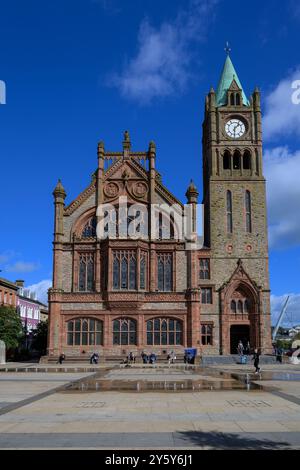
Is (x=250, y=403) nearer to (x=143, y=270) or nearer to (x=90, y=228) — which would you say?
(x=143, y=270)

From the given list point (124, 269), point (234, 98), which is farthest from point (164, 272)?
point (234, 98)

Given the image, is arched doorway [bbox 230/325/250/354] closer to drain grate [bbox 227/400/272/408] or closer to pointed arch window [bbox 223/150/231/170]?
pointed arch window [bbox 223/150/231/170]

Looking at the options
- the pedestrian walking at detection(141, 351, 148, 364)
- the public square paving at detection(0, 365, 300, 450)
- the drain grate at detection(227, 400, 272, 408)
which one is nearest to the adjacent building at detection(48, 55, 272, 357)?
the pedestrian walking at detection(141, 351, 148, 364)

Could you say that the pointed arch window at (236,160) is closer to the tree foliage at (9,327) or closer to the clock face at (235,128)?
the clock face at (235,128)

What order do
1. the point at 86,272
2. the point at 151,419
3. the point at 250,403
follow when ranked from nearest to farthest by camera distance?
1. the point at 151,419
2. the point at 250,403
3. the point at 86,272

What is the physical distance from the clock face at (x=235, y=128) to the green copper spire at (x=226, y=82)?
2.90 metres

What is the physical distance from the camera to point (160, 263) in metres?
61.9

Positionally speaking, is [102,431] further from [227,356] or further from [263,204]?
[263,204]

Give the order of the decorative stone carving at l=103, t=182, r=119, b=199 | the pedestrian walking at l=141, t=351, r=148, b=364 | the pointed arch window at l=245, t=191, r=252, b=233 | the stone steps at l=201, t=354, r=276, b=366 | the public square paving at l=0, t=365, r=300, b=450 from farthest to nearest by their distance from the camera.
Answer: the pointed arch window at l=245, t=191, r=252, b=233 → the decorative stone carving at l=103, t=182, r=119, b=199 → the stone steps at l=201, t=354, r=276, b=366 → the pedestrian walking at l=141, t=351, r=148, b=364 → the public square paving at l=0, t=365, r=300, b=450

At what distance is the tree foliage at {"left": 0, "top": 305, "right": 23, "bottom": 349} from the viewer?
197 ft

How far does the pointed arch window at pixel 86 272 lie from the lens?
201 ft

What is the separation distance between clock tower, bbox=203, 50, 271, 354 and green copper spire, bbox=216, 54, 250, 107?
16cm

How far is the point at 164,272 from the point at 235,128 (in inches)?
852
